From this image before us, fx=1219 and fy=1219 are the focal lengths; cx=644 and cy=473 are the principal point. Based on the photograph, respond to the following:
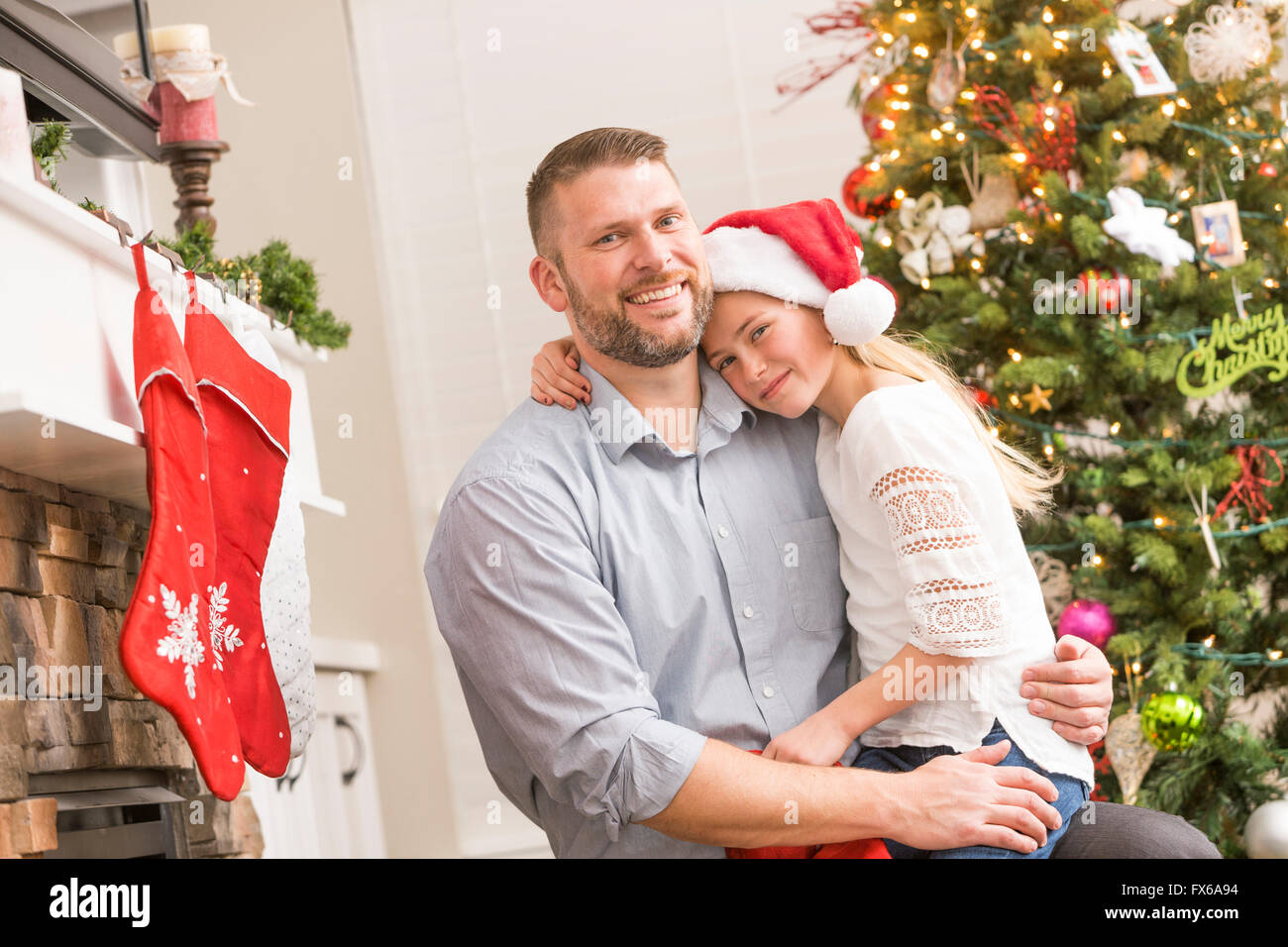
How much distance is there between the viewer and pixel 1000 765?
1455mm

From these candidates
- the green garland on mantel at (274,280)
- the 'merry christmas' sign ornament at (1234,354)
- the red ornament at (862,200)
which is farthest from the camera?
the red ornament at (862,200)

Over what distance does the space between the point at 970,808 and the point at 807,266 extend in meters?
0.71

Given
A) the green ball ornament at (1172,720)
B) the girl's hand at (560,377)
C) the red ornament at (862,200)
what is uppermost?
the red ornament at (862,200)

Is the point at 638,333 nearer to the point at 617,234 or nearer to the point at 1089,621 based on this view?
the point at 617,234

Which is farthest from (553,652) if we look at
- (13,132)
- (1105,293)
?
(1105,293)

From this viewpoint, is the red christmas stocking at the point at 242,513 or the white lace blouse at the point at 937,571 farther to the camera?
the red christmas stocking at the point at 242,513

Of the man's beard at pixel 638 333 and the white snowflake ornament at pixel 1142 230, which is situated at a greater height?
the white snowflake ornament at pixel 1142 230

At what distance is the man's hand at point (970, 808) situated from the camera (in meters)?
1.37

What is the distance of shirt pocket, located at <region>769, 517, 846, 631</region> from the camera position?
5.26 ft

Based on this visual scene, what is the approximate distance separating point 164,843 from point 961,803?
1190mm

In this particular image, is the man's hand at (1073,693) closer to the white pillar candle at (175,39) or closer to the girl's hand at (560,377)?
the girl's hand at (560,377)

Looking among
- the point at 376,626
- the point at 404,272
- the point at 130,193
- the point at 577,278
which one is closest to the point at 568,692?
the point at 577,278

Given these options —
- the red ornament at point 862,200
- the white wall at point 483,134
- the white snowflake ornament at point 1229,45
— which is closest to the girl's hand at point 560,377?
the red ornament at point 862,200

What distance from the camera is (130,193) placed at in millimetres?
2383
